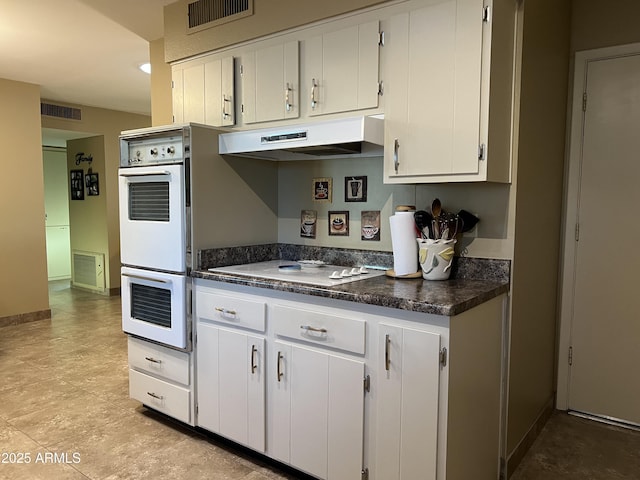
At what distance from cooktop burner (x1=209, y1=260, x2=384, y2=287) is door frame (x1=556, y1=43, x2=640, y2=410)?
47.3 inches

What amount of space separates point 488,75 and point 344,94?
2.27ft

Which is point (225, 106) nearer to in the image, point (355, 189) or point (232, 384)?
point (355, 189)

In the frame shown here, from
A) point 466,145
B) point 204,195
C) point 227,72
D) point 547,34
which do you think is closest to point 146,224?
point 204,195

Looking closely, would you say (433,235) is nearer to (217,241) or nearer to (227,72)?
(217,241)

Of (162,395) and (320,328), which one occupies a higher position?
(320,328)

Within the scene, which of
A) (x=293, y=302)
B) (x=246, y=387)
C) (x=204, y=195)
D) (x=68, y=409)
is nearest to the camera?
(x=293, y=302)

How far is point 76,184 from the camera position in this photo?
6.93 metres

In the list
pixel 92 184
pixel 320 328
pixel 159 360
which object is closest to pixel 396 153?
pixel 320 328

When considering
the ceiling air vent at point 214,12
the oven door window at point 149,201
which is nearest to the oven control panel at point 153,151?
the oven door window at point 149,201

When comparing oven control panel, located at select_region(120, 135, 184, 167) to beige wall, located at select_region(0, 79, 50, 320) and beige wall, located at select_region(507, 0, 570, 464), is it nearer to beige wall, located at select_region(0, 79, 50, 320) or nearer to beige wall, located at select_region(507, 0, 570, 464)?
beige wall, located at select_region(507, 0, 570, 464)

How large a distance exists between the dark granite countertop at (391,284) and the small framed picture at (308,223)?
0.28ft

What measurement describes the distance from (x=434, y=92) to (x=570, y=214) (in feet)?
4.47

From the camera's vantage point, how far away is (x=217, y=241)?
2658mm

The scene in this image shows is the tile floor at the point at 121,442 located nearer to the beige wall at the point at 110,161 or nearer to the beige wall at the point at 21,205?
the beige wall at the point at 21,205
